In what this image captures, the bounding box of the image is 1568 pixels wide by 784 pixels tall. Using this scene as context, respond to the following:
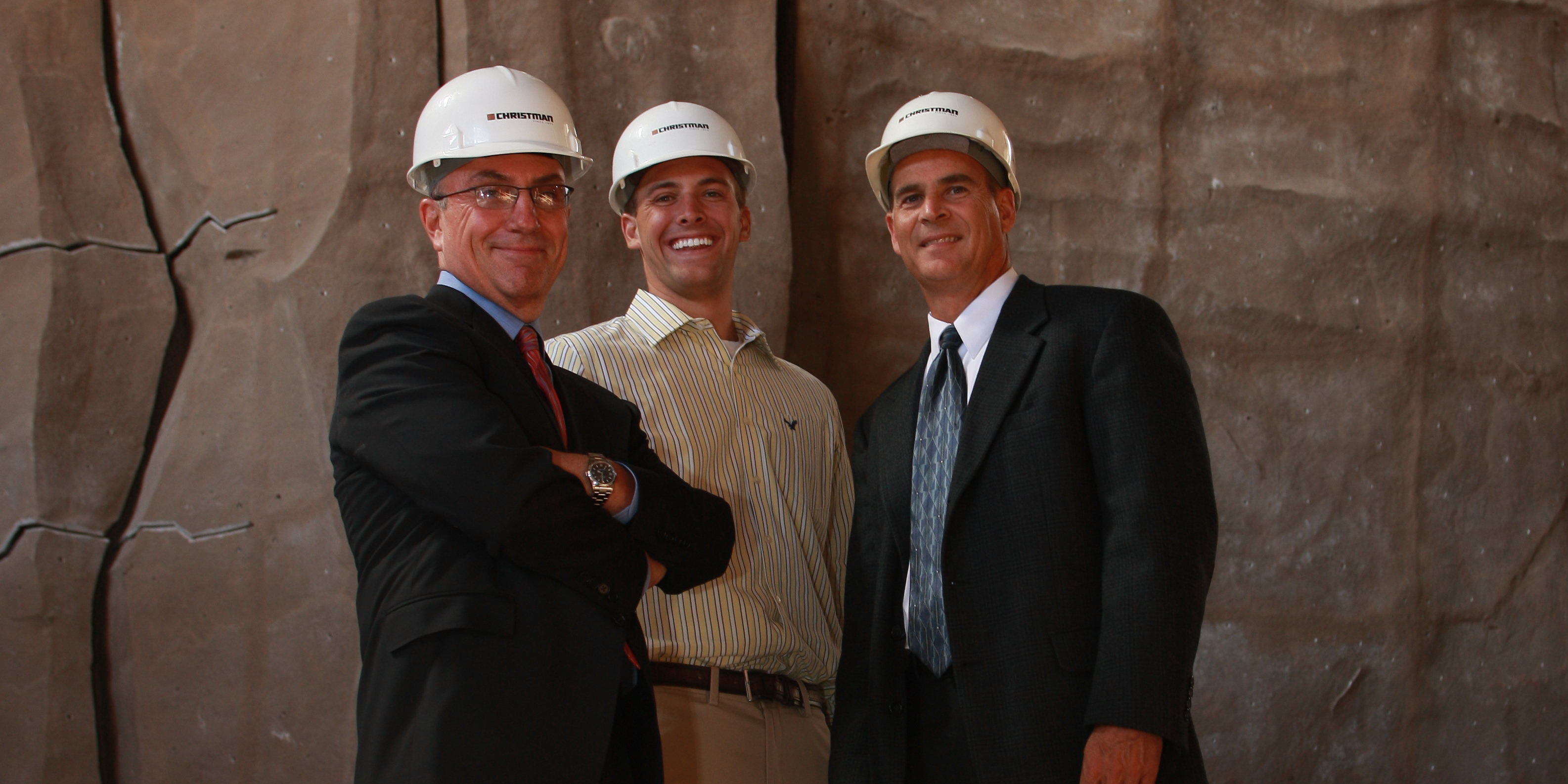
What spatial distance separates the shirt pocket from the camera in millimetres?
1741

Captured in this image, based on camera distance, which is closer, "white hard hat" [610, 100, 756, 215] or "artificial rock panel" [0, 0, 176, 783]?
"white hard hat" [610, 100, 756, 215]

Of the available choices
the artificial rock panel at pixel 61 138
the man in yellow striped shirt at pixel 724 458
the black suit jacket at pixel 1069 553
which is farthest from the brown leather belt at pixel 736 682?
the artificial rock panel at pixel 61 138

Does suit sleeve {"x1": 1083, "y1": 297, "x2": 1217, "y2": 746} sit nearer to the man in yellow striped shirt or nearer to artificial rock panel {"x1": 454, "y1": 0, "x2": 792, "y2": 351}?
the man in yellow striped shirt

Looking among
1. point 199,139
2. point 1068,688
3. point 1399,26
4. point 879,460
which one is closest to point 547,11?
point 199,139

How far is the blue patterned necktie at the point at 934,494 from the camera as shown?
8.10 ft

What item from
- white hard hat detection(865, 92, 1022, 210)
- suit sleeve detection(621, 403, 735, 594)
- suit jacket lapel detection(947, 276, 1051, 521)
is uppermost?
Answer: white hard hat detection(865, 92, 1022, 210)

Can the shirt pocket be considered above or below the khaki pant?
above

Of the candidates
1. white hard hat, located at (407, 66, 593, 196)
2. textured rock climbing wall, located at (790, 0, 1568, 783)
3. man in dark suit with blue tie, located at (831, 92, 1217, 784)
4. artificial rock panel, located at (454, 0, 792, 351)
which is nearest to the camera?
man in dark suit with blue tie, located at (831, 92, 1217, 784)

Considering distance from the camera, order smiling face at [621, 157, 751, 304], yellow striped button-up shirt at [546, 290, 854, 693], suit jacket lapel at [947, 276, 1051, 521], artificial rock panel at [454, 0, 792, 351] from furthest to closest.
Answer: artificial rock panel at [454, 0, 792, 351] < smiling face at [621, 157, 751, 304] < yellow striped button-up shirt at [546, 290, 854, 693] < suit jacket lapel at [947, 276, 1051, 521]

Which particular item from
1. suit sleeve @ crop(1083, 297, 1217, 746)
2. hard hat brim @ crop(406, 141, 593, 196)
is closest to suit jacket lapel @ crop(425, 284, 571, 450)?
hard hat brim @ crop(406, 141, 593, 196)

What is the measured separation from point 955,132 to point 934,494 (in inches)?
34.6

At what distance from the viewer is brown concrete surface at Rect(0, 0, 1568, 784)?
357cm

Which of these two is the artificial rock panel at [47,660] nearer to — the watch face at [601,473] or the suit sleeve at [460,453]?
the suit sleeve at [460,453]

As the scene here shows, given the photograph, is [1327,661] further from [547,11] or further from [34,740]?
[34,740]
